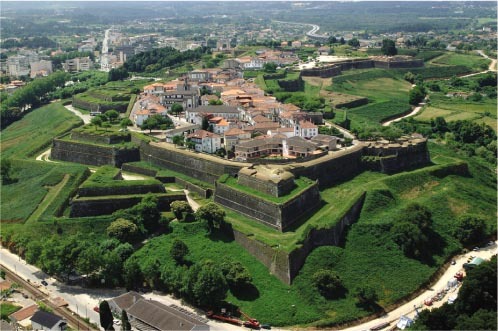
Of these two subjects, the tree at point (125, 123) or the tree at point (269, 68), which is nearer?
the tree at point (125, 123)

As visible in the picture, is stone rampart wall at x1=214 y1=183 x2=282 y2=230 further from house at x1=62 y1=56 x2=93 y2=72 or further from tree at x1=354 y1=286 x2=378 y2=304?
house at x1=62 y1=56 x2=93 y2=72

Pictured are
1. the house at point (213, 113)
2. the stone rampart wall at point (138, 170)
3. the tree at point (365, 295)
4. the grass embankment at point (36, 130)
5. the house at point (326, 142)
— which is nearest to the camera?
the tree at point (365, 295)

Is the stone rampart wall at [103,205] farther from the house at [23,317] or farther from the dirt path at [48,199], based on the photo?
the house at [23,317]

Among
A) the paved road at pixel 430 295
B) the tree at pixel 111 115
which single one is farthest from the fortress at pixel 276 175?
the tree at pixel 111 115

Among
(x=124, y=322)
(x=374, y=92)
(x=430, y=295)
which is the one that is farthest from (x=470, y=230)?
(x=374, y=92)

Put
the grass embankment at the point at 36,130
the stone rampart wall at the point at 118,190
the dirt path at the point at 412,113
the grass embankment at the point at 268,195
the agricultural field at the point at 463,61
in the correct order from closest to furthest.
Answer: the grass embankment at the point at 268,195 < the stone rampart wall at the point at 118,190 < the grass embankment at the point at 36,130 < the dirt path at the point at 412,113 < the agricultural field at the point at 463,61

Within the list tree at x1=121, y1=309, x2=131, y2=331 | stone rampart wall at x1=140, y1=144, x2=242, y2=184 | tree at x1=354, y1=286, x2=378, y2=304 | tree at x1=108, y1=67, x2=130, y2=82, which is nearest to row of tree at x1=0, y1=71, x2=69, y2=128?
tree at x1=108, y1=67, x2=130, y2=82
